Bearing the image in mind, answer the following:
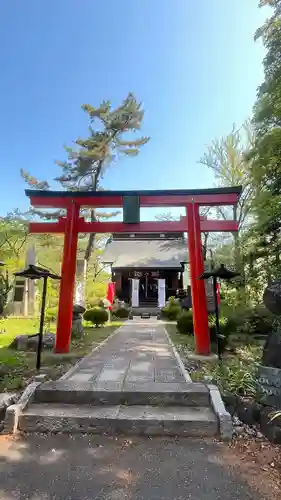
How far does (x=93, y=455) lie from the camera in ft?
10.3

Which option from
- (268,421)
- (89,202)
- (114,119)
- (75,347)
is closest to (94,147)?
(114,119)

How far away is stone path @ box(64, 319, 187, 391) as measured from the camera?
15.9ft

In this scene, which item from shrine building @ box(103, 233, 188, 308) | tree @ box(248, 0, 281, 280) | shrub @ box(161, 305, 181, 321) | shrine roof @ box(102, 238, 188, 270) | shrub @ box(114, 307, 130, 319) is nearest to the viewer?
tree @ box(248, 0, 281, 280)

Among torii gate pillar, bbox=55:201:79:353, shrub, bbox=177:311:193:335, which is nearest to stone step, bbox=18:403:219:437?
torii gate pillar, bbox=55:201:79:353

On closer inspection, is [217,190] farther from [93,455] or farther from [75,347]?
[93,455]

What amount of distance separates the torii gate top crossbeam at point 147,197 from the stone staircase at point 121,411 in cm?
448

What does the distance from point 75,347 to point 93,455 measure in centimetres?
502

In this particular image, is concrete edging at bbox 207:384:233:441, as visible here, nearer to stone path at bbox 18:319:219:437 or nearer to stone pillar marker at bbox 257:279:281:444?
stone path at bbox 18:319:219:437

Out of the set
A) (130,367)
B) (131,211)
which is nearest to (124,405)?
(130,367)

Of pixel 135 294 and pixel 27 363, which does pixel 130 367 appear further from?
pixel 135 294

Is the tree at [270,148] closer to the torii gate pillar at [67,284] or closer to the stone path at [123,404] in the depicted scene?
the stone path at [123,404]

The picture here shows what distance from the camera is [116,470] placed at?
9.41 feet

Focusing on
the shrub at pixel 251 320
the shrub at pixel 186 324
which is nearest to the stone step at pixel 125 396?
the shrub at pixel 251 320

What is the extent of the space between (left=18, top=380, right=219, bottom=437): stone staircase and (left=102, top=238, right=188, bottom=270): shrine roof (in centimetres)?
1918
